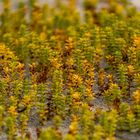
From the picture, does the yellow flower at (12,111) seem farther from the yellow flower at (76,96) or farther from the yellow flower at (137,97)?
the yellow flower at (137,97)

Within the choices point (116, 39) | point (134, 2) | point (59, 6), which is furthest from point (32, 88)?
point (134, 2)

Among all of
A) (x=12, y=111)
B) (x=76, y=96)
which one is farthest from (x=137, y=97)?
(x=12, y=111)

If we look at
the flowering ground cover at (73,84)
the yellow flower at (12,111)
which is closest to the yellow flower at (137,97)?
the flowering ground cover at (73,84)

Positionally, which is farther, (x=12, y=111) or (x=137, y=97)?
(x=137, y=97)

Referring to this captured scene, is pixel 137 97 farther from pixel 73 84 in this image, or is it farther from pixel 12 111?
pixel 12 111

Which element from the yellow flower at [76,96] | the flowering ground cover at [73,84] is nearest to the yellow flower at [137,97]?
the flowering ground cover at [73,84]

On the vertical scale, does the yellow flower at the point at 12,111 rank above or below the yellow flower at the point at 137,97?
below

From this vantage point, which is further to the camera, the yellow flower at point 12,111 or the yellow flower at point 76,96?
the yellow flower at point 76,96

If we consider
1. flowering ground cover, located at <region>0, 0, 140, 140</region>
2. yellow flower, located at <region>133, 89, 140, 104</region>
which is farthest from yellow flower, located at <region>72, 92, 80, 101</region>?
yellow flower, located at <region>133, 89, 140, 104</region>

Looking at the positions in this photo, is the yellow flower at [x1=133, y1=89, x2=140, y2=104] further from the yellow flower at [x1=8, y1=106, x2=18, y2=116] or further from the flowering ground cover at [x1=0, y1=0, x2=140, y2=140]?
the yellow flower at [x1=8, y1=106, x2=18, y2=116]
